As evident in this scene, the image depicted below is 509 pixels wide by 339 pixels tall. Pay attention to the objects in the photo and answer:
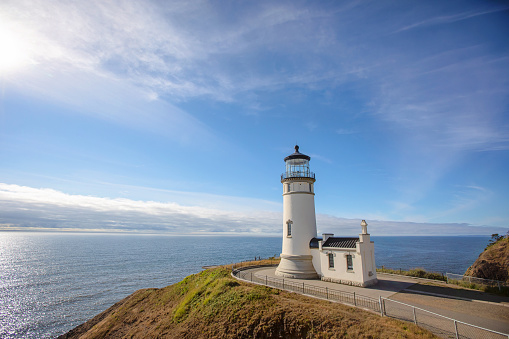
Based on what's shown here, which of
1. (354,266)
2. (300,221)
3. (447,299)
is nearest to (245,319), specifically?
(354,266)

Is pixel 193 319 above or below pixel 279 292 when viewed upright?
below

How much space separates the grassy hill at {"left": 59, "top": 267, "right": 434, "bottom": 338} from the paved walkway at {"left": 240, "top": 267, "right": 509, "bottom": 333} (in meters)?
4.08

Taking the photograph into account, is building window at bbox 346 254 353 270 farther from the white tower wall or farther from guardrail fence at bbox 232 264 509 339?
the white tower wall

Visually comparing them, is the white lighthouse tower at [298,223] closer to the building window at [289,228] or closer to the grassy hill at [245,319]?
the building window at [289,228]

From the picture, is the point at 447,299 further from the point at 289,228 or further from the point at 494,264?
the point at 289,228

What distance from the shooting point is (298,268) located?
934 inches

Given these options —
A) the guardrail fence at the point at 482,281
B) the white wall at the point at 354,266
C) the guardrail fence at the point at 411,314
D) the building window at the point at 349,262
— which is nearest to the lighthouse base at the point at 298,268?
the white wall at the point at 354,266

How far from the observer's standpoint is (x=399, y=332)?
11102 mm

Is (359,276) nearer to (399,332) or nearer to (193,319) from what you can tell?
(399,332)

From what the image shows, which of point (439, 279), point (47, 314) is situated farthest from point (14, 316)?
point (439, 279)

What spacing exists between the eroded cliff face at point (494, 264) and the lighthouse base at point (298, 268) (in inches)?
578

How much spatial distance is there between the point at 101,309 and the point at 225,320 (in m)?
25.7

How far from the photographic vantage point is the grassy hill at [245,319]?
1209 cm

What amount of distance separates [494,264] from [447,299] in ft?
35.2
